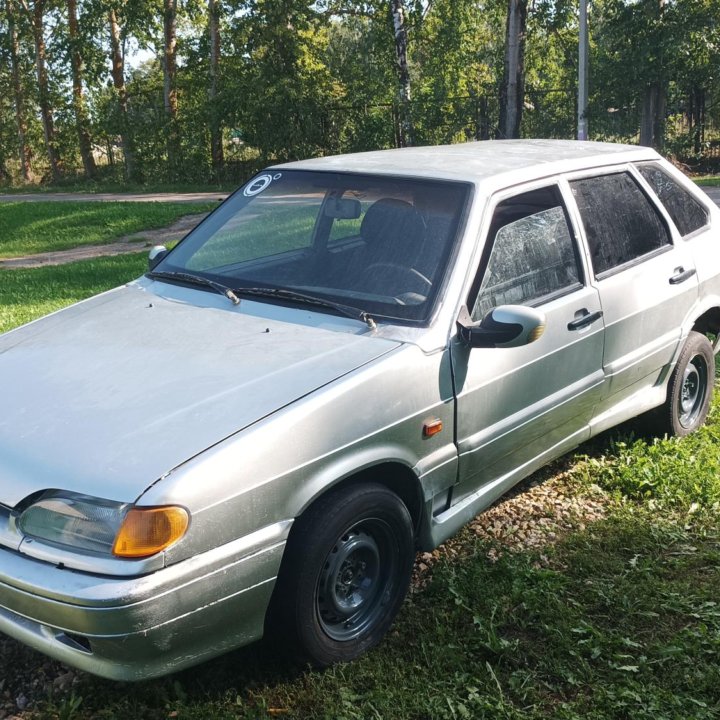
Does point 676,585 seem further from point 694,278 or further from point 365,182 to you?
point 365,182

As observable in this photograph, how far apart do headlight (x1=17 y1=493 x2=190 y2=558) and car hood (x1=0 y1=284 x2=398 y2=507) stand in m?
0.05

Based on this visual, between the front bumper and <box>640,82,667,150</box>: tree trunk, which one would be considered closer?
the front bumper

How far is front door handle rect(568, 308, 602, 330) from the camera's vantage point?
3.95 m

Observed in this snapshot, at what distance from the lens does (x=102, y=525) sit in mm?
2557

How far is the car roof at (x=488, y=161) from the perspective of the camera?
12.8 feet

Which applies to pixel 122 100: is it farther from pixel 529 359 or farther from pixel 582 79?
pixel 529 359

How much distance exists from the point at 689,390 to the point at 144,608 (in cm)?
384

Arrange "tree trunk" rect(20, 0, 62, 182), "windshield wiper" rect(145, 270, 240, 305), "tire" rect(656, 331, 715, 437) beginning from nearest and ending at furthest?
"windshield wiper" rect(145, 270, 240, 305) < "tire" rect(656, 331, 715, 437) < "tree trunk" rect(20, 0, 62, 182)

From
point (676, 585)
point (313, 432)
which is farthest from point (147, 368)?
point (676, 585)

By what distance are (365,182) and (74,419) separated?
1.82m

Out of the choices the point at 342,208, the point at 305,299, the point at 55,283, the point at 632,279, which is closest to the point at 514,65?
the point at 55,283

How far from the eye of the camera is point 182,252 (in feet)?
14.1

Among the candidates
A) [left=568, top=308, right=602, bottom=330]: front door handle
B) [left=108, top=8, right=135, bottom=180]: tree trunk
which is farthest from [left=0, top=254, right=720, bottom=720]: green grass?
[left=108, top=8, right=135, bottom=180]: tree trunk

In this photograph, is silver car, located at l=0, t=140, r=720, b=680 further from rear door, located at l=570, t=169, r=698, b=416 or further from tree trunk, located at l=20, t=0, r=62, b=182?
tree trunk, located at l=20, t=0, r=62, b=182
